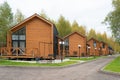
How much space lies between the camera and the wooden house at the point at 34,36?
40.8 meters

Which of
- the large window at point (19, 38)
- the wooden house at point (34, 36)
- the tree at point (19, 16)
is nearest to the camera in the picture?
the wooden house at point (34, 36)

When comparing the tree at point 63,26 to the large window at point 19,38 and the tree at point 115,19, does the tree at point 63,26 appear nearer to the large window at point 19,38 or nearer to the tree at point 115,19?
the tree at point 115,19

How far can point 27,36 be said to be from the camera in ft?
137

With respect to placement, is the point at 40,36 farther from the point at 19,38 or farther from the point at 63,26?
the point at 63,26

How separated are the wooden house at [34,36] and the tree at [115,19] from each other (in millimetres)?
19740

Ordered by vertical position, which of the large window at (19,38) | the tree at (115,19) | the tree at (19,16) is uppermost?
the tree at (19,16)

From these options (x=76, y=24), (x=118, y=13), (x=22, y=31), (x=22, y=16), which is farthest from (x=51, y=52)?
(x=76, y=24)

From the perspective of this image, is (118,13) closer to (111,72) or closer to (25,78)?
(111,72)

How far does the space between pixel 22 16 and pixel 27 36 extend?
37269 millimetres

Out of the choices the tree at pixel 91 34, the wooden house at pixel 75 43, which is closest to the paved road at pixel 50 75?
the wooden house at pixel 75 43

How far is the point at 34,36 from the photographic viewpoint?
137 feet

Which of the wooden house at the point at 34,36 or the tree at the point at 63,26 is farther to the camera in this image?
the tree at the point at 63,26

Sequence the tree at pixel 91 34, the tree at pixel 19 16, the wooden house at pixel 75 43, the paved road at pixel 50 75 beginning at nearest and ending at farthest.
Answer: the paved road at pixel 50 75, the wooden house at pixel 75 43, the tree at pixel 19 16, the tree at pixel 91 34

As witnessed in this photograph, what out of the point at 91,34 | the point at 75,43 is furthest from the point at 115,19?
the point at 91,34
